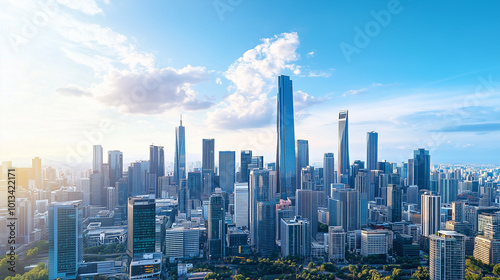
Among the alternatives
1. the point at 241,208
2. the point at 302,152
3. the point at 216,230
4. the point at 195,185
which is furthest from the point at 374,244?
the point at 302,152

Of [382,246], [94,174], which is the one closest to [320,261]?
[382,246]

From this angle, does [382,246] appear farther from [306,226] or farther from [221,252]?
[221,252]

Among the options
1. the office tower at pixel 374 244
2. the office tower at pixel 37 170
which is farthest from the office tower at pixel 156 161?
the office tower at pixel 374 244

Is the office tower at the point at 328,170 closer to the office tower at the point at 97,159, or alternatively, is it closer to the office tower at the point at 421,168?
the office tower at the point at 421,168

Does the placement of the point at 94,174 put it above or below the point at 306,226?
above

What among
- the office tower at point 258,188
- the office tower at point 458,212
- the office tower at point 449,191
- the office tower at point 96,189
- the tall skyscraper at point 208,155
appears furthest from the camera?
the tall skyscraper at point 208,155

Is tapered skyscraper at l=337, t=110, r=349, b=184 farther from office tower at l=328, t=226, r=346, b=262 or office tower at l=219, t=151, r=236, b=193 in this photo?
office tower at l=328, t=226, r=346, b=262

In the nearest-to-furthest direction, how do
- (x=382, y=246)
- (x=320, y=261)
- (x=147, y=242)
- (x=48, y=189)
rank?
1. (x=147, y=242)
2. (x=320, y=261)
3. (x=382, y=246)
4. (x=48, y=189)

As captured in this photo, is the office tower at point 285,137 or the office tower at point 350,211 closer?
the office tower at point 350,211
